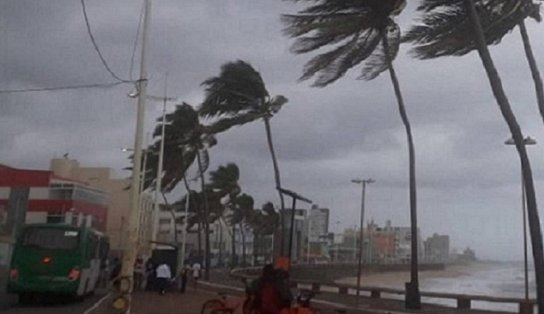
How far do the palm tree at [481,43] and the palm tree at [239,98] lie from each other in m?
13.3

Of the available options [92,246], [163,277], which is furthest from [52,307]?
[163,277]

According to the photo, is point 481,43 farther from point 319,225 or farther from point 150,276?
point 319,225

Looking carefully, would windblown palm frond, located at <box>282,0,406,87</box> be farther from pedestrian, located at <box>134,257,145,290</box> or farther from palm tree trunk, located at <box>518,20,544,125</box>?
pedestrian, located at <box>134,257,145,290</box>

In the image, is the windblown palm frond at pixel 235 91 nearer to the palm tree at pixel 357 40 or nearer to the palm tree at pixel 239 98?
the palm tree at pixel 239 98

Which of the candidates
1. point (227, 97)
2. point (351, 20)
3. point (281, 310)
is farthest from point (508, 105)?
point (227, 97)

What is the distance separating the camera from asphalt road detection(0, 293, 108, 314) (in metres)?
19.4

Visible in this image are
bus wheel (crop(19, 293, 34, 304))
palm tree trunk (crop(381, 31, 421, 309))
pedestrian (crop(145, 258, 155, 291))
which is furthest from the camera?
pedestrian (crop(145, 258, 155, 291))

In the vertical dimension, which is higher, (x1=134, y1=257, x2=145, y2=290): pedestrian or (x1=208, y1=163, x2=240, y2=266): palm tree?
(x1=208, y1=163, x2=240, y2=266): palm tree

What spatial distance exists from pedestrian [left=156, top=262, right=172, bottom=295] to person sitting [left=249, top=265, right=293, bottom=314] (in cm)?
1591

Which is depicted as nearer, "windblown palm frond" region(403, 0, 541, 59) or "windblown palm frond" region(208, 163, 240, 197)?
"windblown palm frond" region(403, 0, 541, 59)

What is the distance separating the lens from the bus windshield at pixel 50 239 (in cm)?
2133

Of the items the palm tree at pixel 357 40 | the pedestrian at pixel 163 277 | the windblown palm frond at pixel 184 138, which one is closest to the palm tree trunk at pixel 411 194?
the palm tree at pixel 357 40

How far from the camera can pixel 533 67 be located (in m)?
21.0

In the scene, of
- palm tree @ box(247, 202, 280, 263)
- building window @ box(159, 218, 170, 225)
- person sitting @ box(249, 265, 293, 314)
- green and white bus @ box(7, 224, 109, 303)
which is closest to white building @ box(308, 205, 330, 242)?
building window @ box(159, 218, 170, 225)
